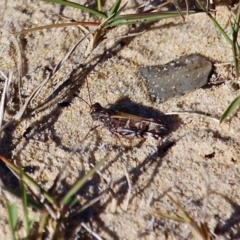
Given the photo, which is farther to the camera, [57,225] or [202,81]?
[202,81]

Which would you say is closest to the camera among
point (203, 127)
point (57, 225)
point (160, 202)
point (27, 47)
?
point (57, 225)

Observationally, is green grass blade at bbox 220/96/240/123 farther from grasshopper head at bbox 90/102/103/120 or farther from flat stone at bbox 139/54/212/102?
grasshopper head at bbox 90/102/103/120

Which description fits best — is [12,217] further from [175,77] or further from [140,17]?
[140,17]

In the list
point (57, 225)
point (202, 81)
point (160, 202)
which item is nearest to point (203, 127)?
point (202, 81)

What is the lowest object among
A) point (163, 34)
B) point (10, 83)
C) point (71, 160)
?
point (71, 160)

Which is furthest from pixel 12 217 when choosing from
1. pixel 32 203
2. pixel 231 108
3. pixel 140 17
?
pixel 140 17

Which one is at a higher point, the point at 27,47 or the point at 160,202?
the point at 27,47

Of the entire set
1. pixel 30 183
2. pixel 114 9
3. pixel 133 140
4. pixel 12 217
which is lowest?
pixel 12 217

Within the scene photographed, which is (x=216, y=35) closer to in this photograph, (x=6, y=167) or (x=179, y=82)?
(x=179, y=82)
